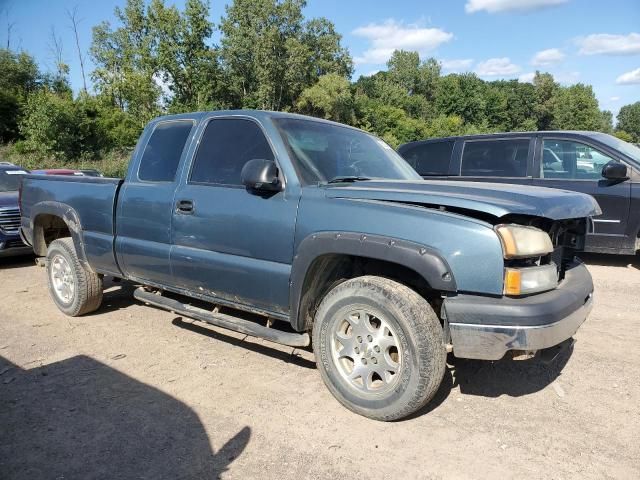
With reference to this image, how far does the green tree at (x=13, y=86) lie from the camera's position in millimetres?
29234

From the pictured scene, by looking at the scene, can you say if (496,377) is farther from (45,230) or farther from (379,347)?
(45,230)

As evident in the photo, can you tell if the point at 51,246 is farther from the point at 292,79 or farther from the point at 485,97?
the point at 485,97

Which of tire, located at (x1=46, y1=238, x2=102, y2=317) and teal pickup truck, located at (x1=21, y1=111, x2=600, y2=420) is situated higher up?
teal pickup truck, located at (x1=21, y1=111, x2=600, y2=420)

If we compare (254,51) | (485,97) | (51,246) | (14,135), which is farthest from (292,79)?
(51,246)

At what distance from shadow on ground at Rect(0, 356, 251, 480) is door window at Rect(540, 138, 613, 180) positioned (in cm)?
608

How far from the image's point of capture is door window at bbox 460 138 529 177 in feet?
24.3

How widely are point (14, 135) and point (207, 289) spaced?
103ft

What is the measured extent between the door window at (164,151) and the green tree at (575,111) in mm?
94425

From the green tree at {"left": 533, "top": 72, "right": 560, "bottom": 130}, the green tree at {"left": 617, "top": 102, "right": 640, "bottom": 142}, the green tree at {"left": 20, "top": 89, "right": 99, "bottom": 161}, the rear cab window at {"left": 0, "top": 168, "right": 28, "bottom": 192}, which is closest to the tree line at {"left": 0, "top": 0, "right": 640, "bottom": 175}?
the green tree at {"left": 20, "top": 89, "right": 99, "bottom": 161}

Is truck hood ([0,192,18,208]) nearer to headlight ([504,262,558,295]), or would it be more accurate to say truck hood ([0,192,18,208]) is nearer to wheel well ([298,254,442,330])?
wheel well ([298,254,442,330])

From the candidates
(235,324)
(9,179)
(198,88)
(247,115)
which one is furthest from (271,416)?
(198,88)

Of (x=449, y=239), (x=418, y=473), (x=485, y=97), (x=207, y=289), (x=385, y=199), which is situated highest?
(x=485, y=97)

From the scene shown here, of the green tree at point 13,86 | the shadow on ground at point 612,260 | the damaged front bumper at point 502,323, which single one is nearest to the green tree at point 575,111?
the green tree at point 13,86

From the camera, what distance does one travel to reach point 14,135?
29.3 m
